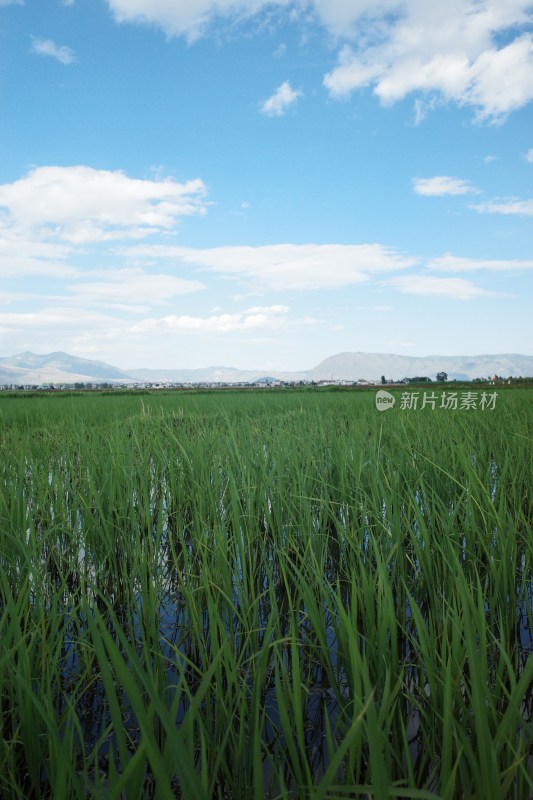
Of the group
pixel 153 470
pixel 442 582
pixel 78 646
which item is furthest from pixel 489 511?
pixel 153 470

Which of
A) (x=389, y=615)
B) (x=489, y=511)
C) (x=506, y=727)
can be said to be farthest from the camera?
(x=489, y=511)

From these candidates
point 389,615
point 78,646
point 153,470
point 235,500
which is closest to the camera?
point 389,615

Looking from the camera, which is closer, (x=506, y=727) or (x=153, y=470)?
(x=506, y=727)

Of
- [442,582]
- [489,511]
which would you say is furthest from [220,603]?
[489,511]

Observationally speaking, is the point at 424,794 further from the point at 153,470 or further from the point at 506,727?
the point at 153,470

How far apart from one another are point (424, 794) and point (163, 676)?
2.46ft

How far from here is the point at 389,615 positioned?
1.19 metres

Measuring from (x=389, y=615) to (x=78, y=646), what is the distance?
1096mm

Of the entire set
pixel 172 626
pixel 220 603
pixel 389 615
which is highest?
pixel 389 615

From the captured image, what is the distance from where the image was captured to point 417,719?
1.29 m

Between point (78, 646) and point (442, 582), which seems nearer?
point (78, 646)

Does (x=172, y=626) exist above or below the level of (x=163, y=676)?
below

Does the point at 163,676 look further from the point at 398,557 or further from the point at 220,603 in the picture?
the point at 398,557

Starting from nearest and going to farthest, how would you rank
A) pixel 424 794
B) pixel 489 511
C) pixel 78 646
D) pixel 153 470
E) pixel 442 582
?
pixel 424 794
pixel 78 646
pixel 442 582
pixel 489 511
pixel 153 470
